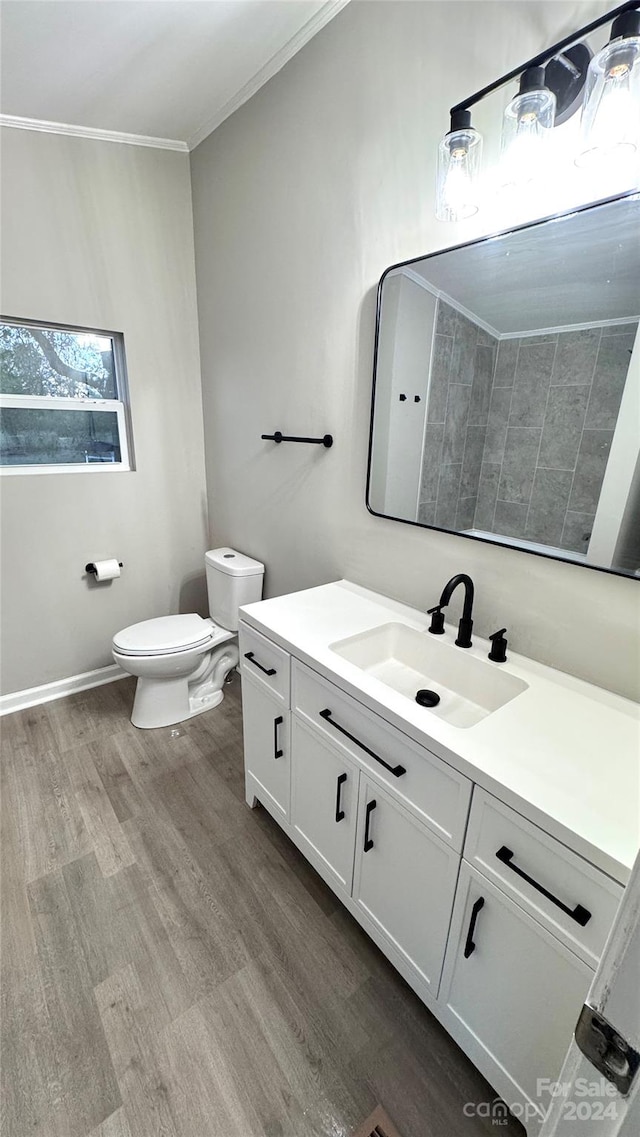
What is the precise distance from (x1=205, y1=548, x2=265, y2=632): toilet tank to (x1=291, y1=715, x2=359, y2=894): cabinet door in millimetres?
990

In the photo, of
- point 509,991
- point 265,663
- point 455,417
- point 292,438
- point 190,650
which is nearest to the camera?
point 509,991

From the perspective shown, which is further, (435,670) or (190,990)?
(435,670)

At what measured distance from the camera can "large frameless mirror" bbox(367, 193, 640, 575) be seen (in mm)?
1026

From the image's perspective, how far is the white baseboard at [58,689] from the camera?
92.4 inches

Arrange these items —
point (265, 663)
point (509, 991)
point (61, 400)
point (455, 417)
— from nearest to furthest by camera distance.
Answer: point (509, 991) → point (455, 417) → point (265, 663) → point (61, 400)

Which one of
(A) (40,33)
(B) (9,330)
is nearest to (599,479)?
(A) (40,33)

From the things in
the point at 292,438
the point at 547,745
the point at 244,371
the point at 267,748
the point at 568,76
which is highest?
the point at 568,76

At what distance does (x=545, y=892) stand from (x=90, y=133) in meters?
3.02

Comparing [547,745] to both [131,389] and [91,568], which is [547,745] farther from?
[131,389]

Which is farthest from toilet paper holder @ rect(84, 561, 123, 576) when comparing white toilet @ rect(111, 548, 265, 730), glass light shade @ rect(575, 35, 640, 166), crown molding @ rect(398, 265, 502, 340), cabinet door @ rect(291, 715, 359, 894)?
glass light shade @ rect(575, 35, 640, 166)

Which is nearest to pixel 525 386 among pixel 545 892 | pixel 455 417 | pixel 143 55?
pixel 455 417

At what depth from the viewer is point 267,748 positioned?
1.56 meters

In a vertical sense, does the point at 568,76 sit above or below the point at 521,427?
above

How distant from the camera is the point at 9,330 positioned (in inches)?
80.8
